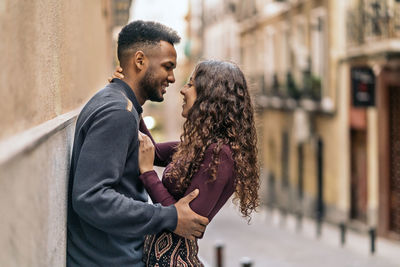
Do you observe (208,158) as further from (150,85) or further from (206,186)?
(150,85)

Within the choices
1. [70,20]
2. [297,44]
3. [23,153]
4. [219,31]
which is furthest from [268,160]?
[23,153]

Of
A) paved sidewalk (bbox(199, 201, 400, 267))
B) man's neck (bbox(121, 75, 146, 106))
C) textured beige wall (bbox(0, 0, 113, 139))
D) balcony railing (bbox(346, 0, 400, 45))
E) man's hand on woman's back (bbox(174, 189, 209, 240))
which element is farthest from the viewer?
balcony railing (bbox(346, 0, 400, 45))

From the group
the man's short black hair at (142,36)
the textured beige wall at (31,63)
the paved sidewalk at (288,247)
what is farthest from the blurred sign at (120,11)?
the man's short black hair at (142,36)

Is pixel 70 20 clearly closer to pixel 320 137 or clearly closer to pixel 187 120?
pixel 187 120

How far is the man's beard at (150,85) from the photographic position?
9.81 ft

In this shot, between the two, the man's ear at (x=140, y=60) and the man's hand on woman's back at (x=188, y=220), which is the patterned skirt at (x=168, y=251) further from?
the man's ear at (x=140, y=60)

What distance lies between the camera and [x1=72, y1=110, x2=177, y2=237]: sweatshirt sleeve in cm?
255

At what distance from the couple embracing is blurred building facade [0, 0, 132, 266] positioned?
12cm

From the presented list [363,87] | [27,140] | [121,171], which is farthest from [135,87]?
[363,87]

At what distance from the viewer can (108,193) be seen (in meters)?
2.54

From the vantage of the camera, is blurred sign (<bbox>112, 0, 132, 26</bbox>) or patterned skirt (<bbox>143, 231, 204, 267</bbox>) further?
blurred sign (<bbox>112, 0, 132, 26</bbox>)

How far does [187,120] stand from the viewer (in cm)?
308

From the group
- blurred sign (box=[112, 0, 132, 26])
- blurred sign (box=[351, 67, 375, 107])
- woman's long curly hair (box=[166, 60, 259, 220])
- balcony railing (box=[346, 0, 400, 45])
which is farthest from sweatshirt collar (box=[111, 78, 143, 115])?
blurred sign (box=[351, 67, 375, 107])

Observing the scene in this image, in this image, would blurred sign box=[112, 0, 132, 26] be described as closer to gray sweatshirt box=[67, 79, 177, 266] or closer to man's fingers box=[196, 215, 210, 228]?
gray sweatshirt box=[67, 79, 177, 266]
